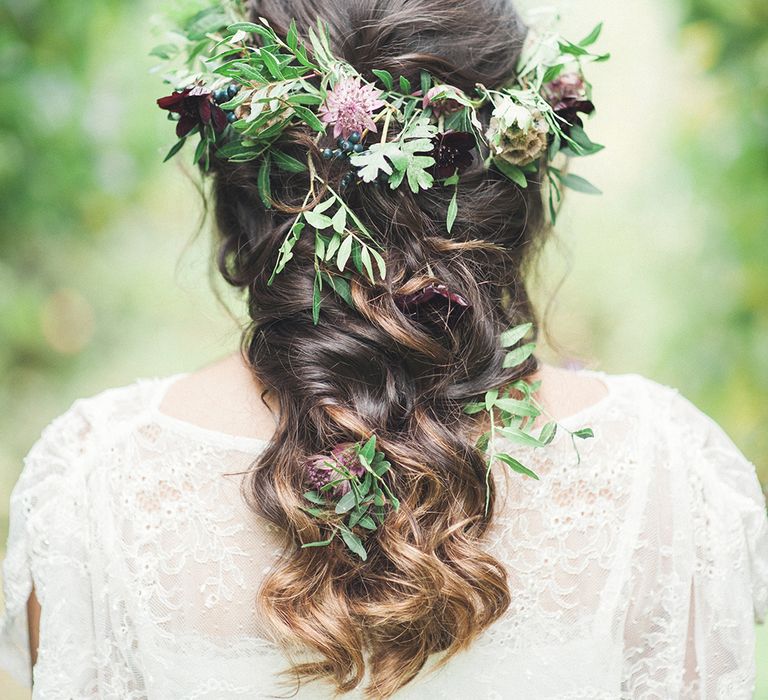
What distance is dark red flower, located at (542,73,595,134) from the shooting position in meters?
1.17

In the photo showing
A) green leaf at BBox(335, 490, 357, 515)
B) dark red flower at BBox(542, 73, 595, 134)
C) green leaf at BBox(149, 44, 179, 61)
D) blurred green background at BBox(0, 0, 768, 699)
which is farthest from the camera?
blurred green background at BBox(0, 0, 768, 699)

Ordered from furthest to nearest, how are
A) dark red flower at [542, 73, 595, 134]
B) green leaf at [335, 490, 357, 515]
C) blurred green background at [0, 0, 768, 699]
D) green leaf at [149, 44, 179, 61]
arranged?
blurred green background at [0, 0, 768, 699]
green leaf at [149, 44, 179, 61]
dark red flower at [542, 73, 595, 134]
green leaf at [335, 490, 357, 515]

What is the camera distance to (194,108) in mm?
1086

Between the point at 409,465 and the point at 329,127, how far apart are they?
444 millimetres

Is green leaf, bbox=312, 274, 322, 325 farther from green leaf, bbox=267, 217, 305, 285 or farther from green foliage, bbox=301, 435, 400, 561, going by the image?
green foliage, bbox=301, 435, 400, 561

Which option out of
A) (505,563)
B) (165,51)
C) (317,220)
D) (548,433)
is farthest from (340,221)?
(165,51)

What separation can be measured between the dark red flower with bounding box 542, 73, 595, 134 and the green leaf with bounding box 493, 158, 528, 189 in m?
0.13

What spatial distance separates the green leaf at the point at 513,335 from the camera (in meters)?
1.06

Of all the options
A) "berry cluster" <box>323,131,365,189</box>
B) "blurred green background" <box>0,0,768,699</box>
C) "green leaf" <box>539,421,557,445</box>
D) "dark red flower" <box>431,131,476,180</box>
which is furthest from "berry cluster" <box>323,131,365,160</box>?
"blurred green background" <box>0,0,768,699</box>

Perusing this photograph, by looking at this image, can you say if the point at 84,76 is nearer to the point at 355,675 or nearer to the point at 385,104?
the point at 385,104

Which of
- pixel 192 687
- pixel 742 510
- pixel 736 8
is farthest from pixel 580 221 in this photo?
pixel 192 687

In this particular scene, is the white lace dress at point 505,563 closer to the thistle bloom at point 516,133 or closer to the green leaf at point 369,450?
the green leaf at point 369,450

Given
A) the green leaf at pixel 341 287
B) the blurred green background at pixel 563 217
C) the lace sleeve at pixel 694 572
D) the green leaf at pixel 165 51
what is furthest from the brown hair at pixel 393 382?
the blurred green background at pixel 563 217

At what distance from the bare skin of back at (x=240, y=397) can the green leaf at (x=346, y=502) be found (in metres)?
0.15
